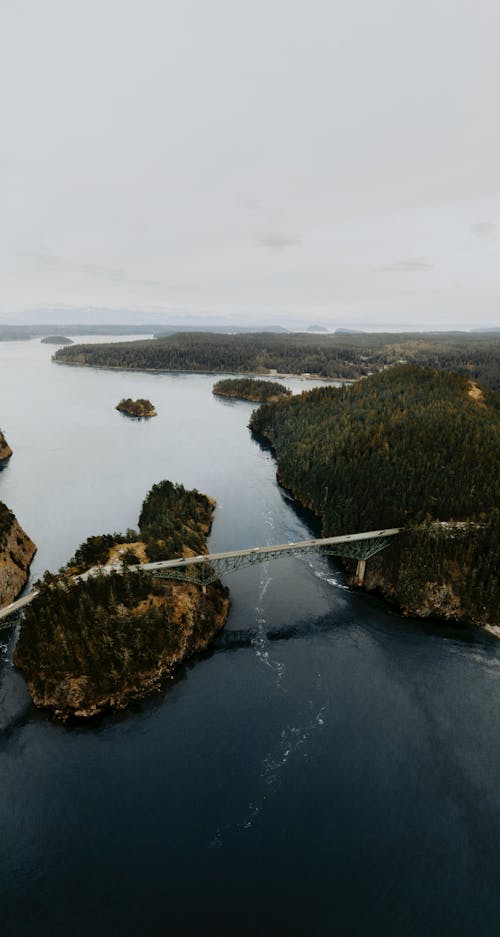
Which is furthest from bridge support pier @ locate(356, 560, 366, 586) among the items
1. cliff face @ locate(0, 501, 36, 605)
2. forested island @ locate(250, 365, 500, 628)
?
cliff face @ locate(0, 501, 36, 605)

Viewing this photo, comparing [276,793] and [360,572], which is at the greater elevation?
[360,572]

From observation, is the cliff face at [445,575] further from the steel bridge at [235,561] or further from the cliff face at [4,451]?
the cliff face at [4,451]

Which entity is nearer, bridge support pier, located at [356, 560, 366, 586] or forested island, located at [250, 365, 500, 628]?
forested island, located at [250, 365, 500, 628]

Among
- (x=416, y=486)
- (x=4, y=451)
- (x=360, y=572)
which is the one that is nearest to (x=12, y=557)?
(x=360, y=572)

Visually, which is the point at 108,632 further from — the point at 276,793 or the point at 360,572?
the point at 360,572

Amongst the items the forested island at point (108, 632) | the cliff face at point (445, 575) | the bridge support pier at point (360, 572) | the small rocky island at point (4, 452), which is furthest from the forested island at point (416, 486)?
the small rocky island at point (4, 452)

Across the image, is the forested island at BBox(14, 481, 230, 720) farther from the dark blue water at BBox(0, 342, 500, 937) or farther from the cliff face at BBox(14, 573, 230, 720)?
the dark blue water at BBox(0, 342, 500, 937)

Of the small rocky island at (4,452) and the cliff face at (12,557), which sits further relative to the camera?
the small rocky island at (4,452)
